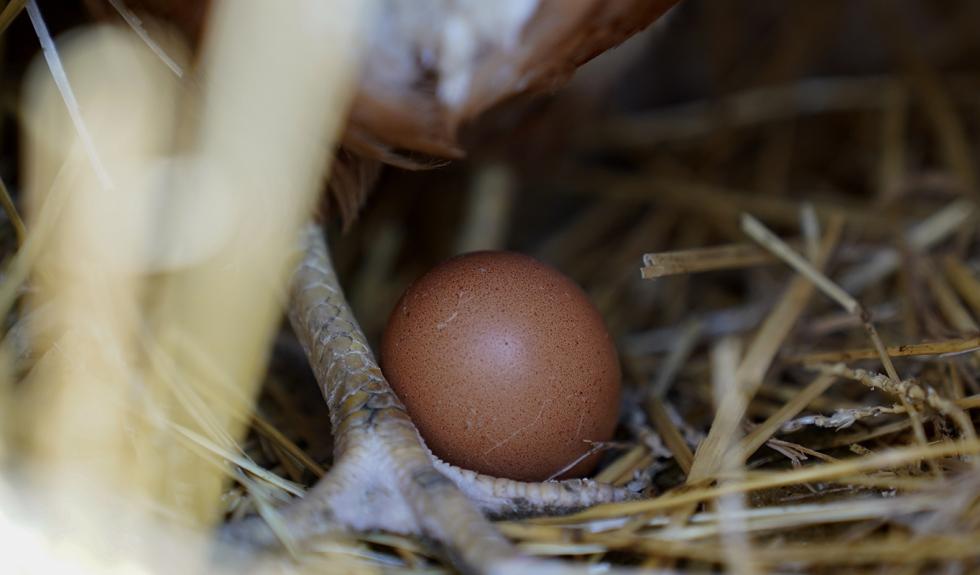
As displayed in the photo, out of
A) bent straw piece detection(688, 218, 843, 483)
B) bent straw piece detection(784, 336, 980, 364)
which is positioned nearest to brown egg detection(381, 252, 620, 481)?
bent straw piece detection(688, 218, 843, 483)

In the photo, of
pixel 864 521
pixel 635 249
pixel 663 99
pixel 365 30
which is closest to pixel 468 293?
pixel 365 30

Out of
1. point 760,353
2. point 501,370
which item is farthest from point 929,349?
point 501,370

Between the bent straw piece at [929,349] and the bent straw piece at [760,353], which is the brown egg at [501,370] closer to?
the bent straw piece at [760,353]

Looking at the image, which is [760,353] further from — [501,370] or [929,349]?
[501,370]

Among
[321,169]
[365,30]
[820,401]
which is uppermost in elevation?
[365,30]

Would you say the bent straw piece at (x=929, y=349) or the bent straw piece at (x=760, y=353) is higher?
the bent straw piece at (x=929, y=349)

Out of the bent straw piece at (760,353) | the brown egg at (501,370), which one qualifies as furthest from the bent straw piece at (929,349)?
the brown egg at (501,370)

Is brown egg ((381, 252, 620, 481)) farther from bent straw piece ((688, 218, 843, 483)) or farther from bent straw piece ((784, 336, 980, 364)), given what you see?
bent straw piece ((784, 336, 980, 364))

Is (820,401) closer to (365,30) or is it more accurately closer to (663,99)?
(365,30)
